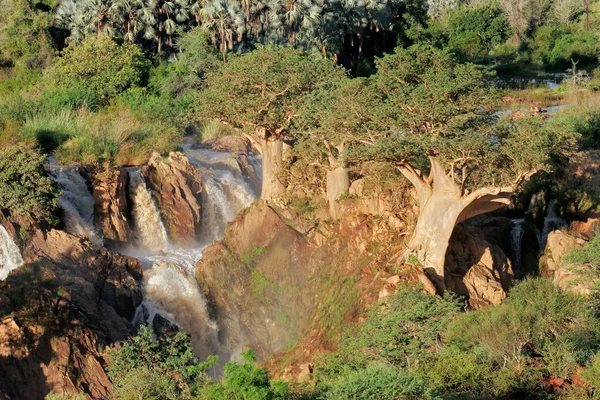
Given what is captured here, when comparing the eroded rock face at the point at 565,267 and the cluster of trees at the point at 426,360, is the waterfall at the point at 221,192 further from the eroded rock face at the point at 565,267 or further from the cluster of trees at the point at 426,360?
the cluster of trees at the point at 426,360

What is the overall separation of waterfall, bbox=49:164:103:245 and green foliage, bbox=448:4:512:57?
45.8m

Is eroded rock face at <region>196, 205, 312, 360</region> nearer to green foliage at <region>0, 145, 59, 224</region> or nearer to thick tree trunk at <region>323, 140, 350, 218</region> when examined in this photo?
thick tree trunk at <region>323, 140, 350, 218</region>

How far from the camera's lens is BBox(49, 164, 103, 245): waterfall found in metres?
27.8

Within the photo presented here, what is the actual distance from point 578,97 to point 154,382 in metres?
35.4

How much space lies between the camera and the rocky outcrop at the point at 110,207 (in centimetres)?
2920

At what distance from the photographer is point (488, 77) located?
2516 cm

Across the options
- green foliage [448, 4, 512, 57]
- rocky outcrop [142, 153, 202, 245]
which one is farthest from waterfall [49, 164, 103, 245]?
green foliage [448, 4, 512, 57]

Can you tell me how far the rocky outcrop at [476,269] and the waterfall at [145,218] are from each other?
30.0 ft

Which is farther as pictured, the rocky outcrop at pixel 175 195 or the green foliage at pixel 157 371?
the rocky outcrop at pixel 175 195

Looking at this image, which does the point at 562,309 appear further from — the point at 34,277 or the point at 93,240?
the point at 93,240

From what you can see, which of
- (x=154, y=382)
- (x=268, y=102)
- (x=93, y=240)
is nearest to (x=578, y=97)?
(x=268, y=102)

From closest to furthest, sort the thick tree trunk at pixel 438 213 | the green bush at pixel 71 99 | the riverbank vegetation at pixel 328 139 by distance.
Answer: the riverbank vegetation at pixel 328 139, the thick tree trunk at pixel 438 213, the green bush at pixel 71 99

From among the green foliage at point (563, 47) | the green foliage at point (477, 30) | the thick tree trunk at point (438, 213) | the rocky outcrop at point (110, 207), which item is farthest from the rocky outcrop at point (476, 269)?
the green foliage at point (477, 30)

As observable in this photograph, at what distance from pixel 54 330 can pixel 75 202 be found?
755 centimetres
